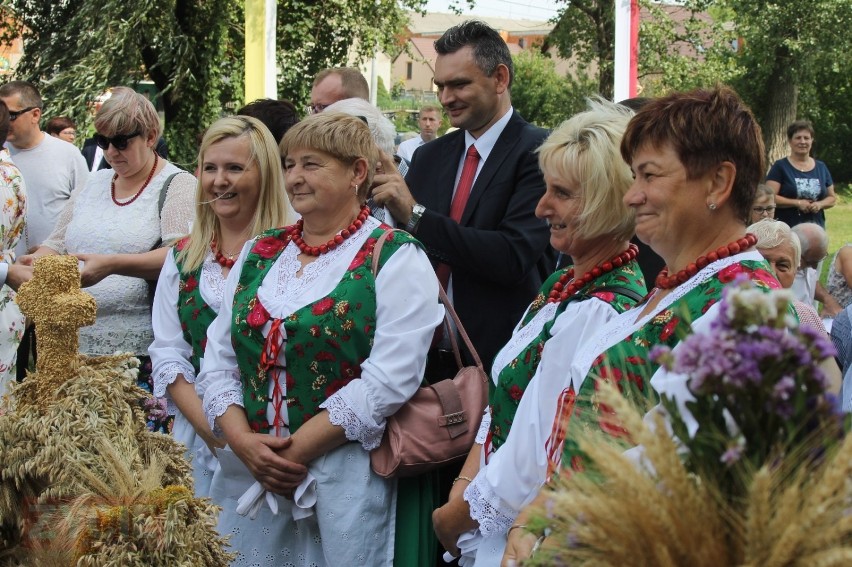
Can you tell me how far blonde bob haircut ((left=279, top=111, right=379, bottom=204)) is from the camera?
321 cm

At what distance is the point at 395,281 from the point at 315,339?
30cm

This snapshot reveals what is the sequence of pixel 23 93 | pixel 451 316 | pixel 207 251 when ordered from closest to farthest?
pixel 451 316
pixel 207 251
pixel 23 93

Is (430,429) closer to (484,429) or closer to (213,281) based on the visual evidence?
(484,429)

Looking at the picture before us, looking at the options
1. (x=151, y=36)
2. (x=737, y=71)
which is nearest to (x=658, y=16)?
(x=737, y=71)

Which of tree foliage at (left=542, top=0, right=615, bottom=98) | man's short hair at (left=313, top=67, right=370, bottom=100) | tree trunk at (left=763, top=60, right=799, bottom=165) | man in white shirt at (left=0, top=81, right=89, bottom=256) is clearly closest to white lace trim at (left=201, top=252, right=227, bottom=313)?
man's short hair at (left=313, top=67, right=370, bottom=100)

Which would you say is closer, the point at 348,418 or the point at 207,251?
the point at 348,418

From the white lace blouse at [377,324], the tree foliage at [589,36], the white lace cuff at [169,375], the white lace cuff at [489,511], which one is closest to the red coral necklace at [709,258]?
the white lace cuff at [489,511]

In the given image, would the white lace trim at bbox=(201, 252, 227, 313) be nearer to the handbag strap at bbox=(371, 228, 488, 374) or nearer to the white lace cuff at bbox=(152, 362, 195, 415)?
the white lace cuff at bbox=(152, 362, 195, 415)

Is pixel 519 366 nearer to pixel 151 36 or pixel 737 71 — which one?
pixel 151 36

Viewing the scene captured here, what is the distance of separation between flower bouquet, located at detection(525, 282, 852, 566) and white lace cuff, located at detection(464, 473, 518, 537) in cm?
132

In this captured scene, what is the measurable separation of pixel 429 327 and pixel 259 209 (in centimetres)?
A: 96

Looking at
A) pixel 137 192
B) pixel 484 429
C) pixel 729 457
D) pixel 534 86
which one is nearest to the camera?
pixel 729 457

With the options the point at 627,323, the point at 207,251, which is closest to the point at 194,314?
the point at 207,251

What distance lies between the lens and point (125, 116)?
408cm
